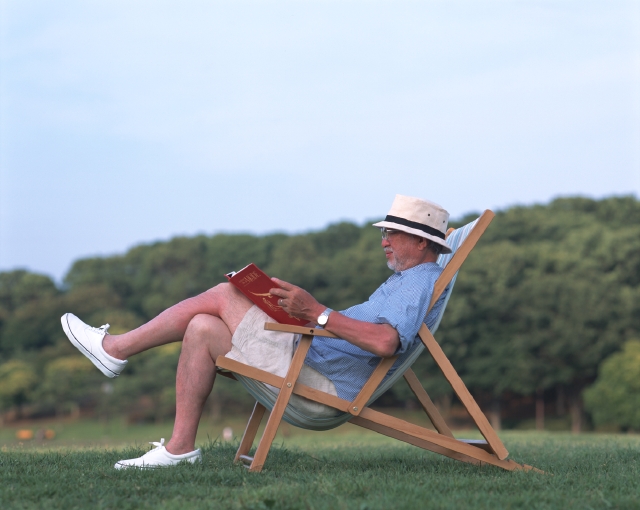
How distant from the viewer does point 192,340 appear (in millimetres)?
4422

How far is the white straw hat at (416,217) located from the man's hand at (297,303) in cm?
71

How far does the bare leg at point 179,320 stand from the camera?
4488 mm

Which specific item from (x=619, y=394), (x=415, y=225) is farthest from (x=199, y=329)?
(x=619, y=394)

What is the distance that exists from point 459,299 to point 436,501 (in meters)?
45.1

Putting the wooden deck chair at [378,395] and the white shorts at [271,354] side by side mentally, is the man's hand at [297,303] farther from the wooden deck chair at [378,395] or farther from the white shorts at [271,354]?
the white shorts at [271,354]

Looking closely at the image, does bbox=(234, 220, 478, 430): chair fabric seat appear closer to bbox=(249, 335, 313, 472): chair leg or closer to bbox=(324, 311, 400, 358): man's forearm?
bbox=(249, 335, 313, 472): chair leg

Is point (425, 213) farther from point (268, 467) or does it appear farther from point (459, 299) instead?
point (459, 299)

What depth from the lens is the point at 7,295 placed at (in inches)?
3187

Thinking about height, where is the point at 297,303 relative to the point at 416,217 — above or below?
below

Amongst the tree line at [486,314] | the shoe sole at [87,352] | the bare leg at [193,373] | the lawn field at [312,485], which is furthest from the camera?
the tree line at [486,314]

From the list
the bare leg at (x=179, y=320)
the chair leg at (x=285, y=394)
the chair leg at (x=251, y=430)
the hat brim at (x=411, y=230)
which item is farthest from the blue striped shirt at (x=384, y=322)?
the chair leg at (x=251, y=430)

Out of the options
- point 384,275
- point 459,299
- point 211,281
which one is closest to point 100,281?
point 211,281

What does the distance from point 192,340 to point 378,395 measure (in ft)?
3.36

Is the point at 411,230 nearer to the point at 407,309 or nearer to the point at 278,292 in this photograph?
the point at 407,309
